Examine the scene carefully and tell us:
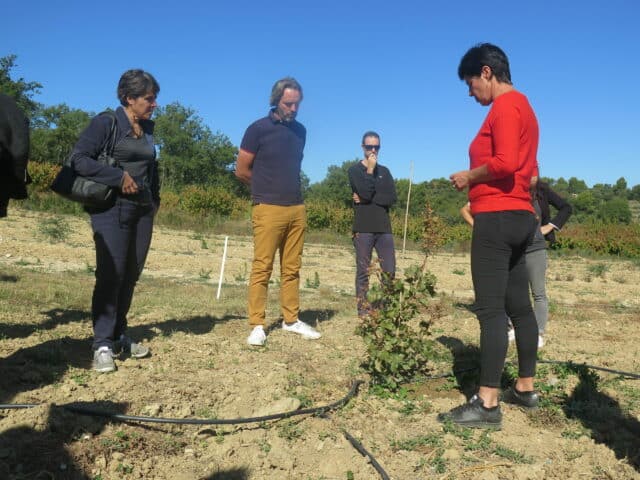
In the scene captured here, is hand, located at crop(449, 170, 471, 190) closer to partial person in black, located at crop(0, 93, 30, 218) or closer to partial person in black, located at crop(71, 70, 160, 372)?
partial person in black, located at crop(71, 70, 160, 372)

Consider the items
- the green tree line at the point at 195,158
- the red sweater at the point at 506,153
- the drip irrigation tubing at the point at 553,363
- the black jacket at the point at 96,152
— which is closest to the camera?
the red sweater at the point at 506,153

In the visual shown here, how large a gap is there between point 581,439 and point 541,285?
6.47 feet

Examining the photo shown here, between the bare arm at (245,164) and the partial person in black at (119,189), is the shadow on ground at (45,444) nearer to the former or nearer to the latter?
the partial person in black at (119,189)

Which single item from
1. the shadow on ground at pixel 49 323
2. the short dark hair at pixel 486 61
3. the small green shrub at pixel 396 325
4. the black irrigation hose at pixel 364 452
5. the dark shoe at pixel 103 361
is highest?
the short dark hair at pixel 486 61

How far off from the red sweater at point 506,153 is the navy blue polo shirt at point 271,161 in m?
1.79

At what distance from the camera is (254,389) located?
3.50 meters

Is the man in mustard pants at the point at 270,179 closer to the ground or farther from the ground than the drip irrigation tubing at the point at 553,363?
farther from the ground

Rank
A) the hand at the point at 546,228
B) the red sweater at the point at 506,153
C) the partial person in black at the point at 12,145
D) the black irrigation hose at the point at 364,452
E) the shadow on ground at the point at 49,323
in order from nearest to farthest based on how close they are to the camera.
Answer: the black irrigation hose at the point at 364,452 → the partial person in black at the point at 12,145 → the red sweater at the point at 506,153 → the shadow on ground at the point at 49,323 → the hand at the point at 546,228

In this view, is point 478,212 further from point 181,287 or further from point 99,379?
point 181,287

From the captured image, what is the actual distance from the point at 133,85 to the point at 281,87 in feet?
4.12

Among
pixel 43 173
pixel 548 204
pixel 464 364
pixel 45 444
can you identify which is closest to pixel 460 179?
pixel 464 364

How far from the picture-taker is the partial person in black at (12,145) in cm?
265

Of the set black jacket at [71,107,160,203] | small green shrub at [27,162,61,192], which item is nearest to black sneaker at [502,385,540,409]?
black jacket at [71,107,160,203]

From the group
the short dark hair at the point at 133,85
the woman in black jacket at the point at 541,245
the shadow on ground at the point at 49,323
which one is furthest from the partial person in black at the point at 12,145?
the woman in black jacket at the point at 541,245
